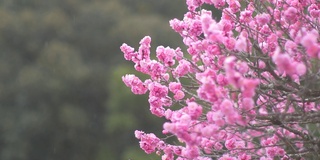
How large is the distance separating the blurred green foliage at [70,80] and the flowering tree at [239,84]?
1237 cm

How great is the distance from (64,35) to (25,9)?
166 cm

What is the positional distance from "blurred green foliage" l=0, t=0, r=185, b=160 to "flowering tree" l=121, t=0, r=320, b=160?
40.6 ft

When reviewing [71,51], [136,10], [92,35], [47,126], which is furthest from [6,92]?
[136,10]

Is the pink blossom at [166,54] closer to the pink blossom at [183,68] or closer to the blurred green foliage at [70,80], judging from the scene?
the pink blossom at [183,68]

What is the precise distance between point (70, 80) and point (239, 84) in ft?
55.2

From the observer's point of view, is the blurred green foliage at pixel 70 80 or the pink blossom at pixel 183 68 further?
the blurred green foliage at pixel 70 80

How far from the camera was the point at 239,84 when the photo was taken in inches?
84.2

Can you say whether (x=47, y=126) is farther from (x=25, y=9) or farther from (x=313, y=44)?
(x=313, y=44)

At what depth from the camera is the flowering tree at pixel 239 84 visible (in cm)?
239

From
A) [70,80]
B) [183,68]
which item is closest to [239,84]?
[183,68]

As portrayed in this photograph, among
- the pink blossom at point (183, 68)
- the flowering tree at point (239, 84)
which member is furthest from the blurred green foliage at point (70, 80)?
the pink blossom at point (183, 68)

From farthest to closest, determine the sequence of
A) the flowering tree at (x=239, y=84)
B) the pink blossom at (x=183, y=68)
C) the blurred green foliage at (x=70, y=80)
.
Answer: the blurred green foliage at (x=70, y=80) → the pink blossom at (x=183, y=68) → the flowering tree at (x=239, y=84)

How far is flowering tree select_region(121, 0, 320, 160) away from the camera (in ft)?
7.85

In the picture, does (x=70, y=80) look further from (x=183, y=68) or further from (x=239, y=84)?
(x=239, y=84)
